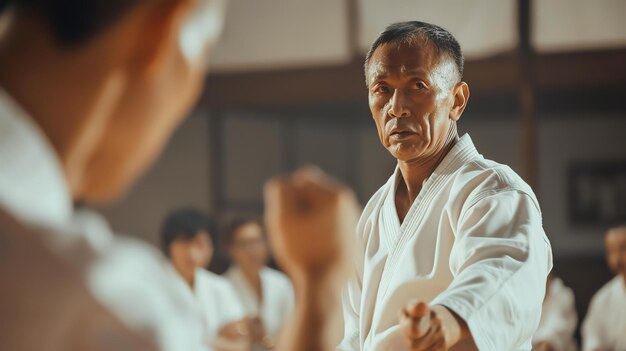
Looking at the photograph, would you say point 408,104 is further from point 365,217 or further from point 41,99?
point 41,99

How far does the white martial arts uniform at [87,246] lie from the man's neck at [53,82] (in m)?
0.01

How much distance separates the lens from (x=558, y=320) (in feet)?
21.2

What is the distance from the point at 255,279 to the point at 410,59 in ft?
14.6

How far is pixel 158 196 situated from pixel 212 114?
2.96ft

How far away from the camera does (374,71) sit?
193 centimetres

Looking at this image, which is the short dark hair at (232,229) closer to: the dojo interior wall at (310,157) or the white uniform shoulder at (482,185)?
the dojo interior wall at (310,157)

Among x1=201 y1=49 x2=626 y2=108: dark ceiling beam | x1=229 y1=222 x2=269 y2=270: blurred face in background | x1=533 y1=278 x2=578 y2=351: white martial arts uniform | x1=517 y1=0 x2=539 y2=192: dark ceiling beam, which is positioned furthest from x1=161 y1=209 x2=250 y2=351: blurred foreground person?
x1=533 y1=278 x2=578 y2=351: white martial arts uniform

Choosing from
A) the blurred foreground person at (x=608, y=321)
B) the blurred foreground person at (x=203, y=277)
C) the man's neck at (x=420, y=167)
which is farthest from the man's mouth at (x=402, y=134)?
the blurred foreground person at (x=608, y=321)

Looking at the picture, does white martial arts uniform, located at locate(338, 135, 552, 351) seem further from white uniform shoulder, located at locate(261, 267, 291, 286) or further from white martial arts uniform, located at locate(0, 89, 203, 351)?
white uniform shoulder, located at locate(261, 267, 291, 286)

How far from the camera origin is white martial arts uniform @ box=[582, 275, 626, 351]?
629 cm

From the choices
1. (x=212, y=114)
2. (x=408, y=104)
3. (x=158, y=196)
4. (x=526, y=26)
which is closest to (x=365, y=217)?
(x=408, y=104)

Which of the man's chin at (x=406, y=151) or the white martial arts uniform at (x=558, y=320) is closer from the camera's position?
the man's chin at (x=406, y=151)

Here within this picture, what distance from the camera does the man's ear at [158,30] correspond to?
84 centimetres

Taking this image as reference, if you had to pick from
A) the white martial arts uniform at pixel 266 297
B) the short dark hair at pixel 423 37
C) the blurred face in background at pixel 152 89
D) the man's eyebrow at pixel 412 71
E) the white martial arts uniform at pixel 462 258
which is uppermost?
the blurred face in background at pixel 152 89
